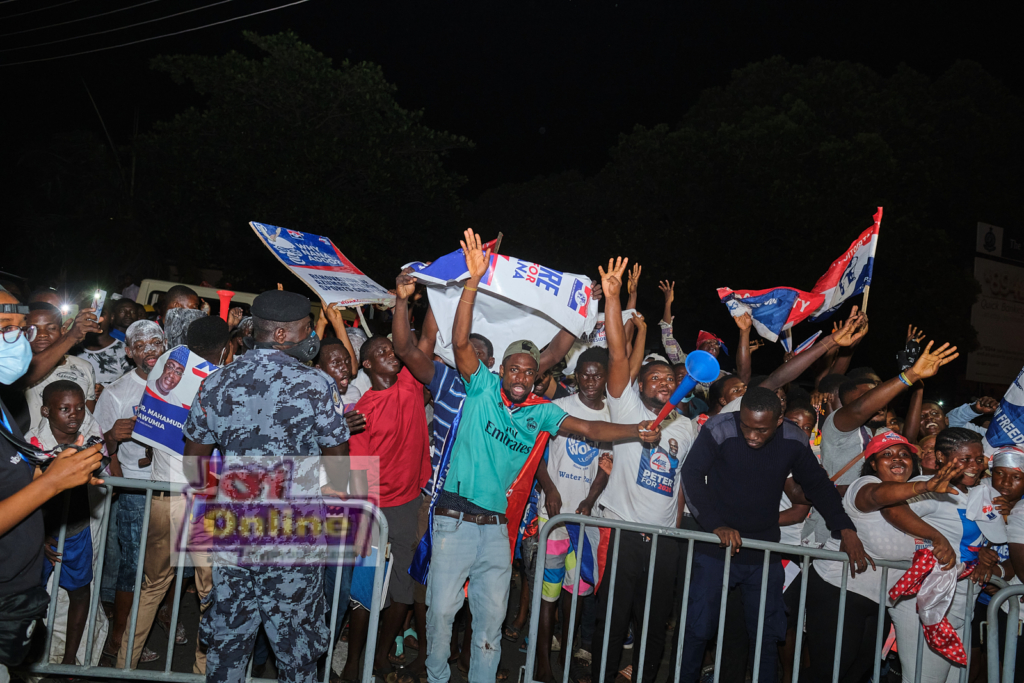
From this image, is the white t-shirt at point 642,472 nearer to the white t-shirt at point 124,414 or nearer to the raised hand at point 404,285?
the raised hand at point 404,285

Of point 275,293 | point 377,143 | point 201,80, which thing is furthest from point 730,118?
point 275,293

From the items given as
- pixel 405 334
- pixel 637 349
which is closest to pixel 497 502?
pixel 405 334

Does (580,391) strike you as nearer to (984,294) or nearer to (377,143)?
(377,143)

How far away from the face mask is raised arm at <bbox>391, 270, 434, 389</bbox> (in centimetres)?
121

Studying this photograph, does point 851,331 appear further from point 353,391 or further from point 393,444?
point 353,391

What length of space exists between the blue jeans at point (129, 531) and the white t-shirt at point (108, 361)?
79.7 inches

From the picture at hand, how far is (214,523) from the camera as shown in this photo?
141 inches

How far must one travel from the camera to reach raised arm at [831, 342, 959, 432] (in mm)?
4926

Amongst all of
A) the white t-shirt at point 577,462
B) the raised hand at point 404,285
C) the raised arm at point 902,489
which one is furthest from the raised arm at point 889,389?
the raised hand at point 404,285

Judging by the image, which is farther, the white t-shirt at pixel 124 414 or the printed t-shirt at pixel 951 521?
the white t-shirt at pixel 124 414

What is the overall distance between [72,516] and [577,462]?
10.3 feet

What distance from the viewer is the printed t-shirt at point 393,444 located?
16.2 feet

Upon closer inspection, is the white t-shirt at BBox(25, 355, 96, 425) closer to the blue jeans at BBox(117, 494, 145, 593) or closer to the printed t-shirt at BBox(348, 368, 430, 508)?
the blue jeans at BBox(117, 494, 145, 593)

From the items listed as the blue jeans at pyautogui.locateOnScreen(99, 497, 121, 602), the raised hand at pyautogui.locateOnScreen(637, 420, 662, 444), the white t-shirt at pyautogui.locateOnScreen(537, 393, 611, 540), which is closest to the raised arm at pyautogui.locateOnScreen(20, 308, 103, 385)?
the blue jeans at pyautogui.locateOnScreen(99, 497, 121, 602)
